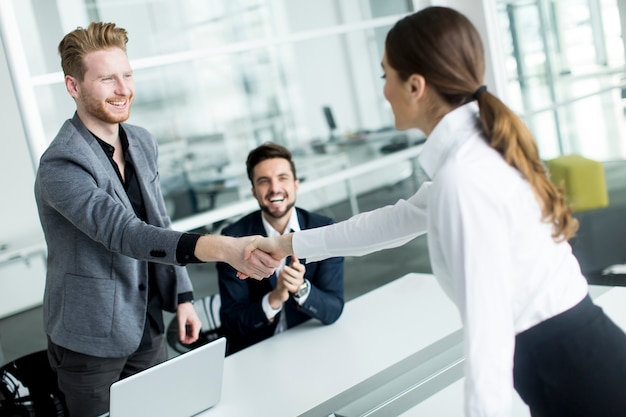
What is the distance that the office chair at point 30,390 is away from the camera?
2.45 m

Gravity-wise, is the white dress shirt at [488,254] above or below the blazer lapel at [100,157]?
below

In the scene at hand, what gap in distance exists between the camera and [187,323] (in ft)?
8.07

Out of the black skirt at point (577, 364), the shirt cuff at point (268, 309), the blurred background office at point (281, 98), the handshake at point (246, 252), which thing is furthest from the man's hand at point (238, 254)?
the blurred background office at point (281, 98)

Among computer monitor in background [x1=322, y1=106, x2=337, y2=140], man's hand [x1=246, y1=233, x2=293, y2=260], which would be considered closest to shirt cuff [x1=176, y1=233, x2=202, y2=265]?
man's hand [x1=246, y1=233, x2=293, y2=260]

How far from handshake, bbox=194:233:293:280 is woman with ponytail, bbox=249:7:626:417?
2.52 ft

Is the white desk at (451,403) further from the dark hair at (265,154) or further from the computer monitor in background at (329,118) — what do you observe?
the computer monitor in background at (329,118)

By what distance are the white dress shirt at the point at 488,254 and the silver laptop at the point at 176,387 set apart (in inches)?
30.9

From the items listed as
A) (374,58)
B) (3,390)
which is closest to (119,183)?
(3,390)

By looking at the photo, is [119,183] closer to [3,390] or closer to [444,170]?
[3,390]

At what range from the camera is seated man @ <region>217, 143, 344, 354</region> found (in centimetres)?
256

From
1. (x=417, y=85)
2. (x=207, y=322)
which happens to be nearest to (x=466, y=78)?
(x=417, y=85)

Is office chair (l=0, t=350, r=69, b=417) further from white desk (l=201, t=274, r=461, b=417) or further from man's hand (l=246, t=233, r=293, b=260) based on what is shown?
man's hand (l=246, t=233, r=293, b=260)

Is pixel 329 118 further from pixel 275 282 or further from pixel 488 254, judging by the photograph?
pixel 488 254

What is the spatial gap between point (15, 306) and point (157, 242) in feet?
10.3
